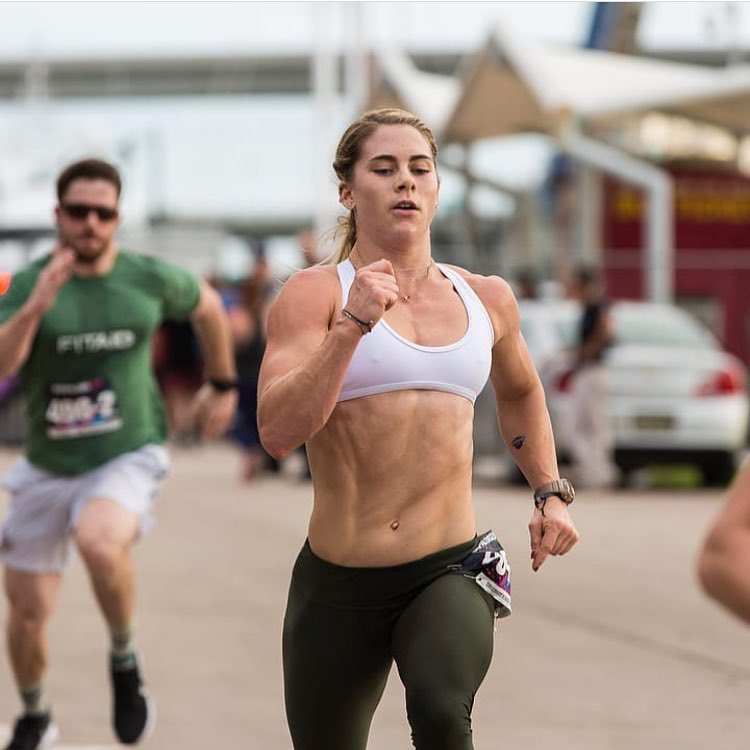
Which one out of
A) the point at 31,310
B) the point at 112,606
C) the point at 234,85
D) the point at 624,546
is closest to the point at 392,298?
the point at 31,310

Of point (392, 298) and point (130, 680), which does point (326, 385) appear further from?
point (130, 680)

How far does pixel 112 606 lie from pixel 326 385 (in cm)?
280

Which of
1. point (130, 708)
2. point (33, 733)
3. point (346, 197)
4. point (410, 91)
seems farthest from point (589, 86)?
point (346, 197)

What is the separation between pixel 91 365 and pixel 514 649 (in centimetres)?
268

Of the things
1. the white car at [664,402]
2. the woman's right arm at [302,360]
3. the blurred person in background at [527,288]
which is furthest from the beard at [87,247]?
the blurred person in background at [527,288]

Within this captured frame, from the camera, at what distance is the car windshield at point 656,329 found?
16141mm

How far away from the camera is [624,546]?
1195 centimetres

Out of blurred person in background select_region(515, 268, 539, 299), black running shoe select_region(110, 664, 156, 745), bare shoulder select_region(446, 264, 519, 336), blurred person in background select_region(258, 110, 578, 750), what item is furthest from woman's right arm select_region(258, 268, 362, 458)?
blurred person in background select_region(515, 268, 539, 299)

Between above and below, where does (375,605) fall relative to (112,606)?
above

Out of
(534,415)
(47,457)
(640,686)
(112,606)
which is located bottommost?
(640,686)

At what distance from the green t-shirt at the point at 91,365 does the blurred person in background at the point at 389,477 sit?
2238mm

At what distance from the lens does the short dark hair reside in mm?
6504

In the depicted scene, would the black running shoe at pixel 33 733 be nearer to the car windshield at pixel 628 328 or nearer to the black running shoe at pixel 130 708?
the black running shoe at pixel 130 708

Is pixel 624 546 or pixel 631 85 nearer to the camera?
pixel 624 546
